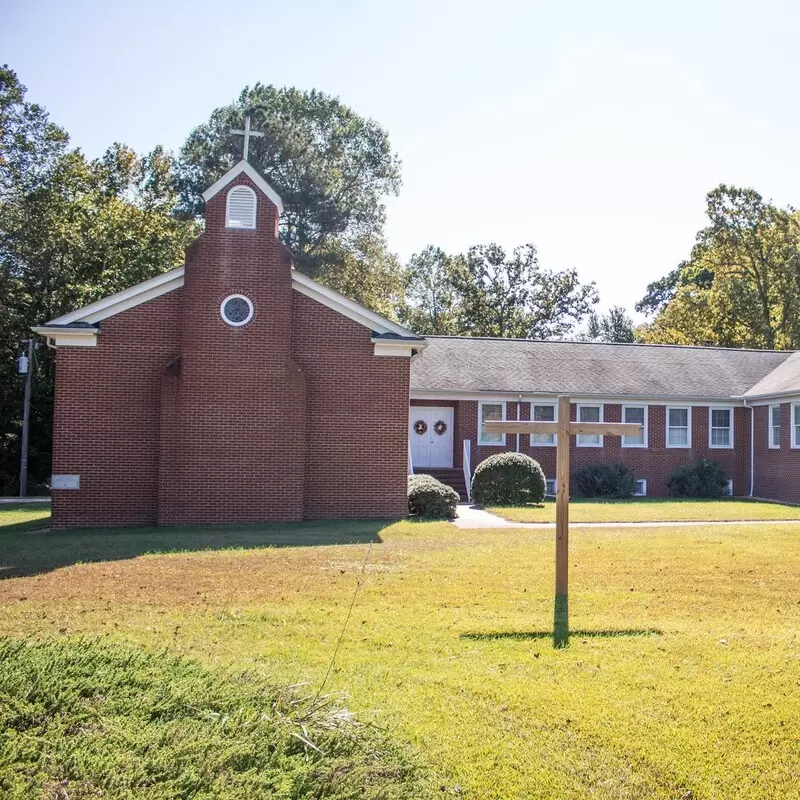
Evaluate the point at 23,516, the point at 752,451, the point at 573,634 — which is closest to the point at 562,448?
the point at 573,634

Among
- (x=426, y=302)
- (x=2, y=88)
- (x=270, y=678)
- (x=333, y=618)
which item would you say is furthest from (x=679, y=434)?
(x=426, y=302)

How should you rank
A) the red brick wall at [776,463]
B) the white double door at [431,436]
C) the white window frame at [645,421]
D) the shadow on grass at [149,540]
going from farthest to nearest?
the white window frame at [645,421] → the white double door at [431,436] → the red brick wall at [776,463] → the shadow on grass at [149,540]

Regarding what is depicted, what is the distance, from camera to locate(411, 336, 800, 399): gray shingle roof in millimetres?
26047

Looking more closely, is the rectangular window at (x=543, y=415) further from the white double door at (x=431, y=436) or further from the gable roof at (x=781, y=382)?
the gable roof at (x=781, y=382)

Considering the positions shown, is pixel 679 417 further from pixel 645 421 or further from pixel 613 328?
pixel 613 328

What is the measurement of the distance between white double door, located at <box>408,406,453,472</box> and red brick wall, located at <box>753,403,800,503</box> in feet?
31.3

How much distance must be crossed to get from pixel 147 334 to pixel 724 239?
3306 cm


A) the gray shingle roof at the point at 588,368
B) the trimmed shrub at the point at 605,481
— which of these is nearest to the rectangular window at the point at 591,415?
the gray shingle roof at the point at 588,368

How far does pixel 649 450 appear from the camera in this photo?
2633cm

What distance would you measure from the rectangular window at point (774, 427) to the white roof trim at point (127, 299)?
1771 centimetres

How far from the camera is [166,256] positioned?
34906 millimetres

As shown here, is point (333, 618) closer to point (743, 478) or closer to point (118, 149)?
point (743, 478)

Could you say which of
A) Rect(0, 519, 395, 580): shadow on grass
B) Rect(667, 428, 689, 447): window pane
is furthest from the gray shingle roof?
Rect(0, 519, 395, 580): shadow on grass

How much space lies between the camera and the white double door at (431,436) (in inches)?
998
